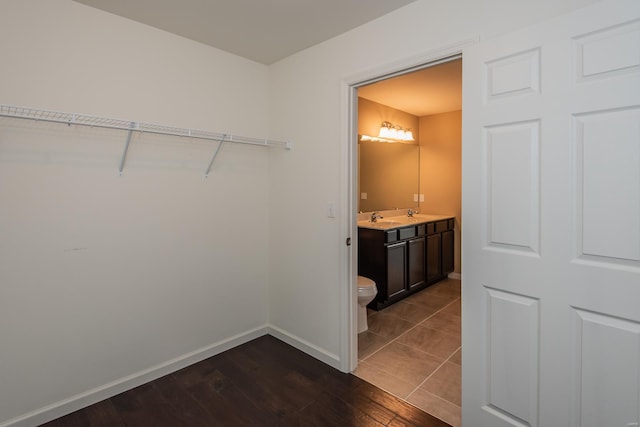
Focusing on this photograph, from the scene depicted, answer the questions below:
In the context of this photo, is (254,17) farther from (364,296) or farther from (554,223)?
(364,296)

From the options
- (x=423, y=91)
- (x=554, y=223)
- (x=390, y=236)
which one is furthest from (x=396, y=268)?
(x=554, y=223)

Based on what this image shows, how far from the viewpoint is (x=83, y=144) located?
6.54 feet

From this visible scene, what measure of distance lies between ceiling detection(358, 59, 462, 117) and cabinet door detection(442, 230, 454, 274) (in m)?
1.75

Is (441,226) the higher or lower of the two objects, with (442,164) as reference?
lower

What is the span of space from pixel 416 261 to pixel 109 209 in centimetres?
320

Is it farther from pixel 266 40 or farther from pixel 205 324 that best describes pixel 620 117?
pixel 205 324

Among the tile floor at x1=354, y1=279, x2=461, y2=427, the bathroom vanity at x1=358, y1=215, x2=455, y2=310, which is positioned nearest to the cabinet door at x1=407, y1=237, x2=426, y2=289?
the bathroom vanity at x1=358, y1=215, x2=455, y2=310

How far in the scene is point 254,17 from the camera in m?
2.09

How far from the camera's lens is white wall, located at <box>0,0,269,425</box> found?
5.95 ft

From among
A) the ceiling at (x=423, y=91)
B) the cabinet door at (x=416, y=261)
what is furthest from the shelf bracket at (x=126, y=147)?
the cabinet door at (x=416, y=261)

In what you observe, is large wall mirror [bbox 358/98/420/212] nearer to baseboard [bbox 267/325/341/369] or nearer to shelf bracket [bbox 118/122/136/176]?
baseboard [bbox 267/325/341/369]

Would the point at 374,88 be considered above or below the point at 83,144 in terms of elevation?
above

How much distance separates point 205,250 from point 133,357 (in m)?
0.84

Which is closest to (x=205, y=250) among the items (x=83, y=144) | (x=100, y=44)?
(x=83, y=144)
